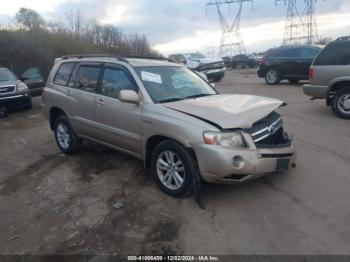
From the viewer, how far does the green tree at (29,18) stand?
94.5 ft

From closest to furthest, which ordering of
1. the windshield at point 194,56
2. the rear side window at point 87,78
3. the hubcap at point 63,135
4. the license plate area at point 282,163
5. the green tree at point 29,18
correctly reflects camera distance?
the license plate area at point 282,163 < the rear side window at point 87,78 < the hubcap at point 63,135 < the windshield at point 194,56 < the green tree at point 29,18

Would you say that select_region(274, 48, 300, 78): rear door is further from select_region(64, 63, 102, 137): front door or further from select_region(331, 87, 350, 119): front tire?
select_region(64, 63, 102, 137): front door

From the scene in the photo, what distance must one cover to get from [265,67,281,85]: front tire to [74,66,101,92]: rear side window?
1164cm

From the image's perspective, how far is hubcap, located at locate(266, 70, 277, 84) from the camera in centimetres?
1597

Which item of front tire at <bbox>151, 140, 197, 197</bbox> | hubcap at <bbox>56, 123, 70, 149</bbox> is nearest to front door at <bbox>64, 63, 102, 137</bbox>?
hubcap at <bbox>56, 123, 70, 149</bbox>

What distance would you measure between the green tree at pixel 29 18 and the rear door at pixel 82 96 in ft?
81.4

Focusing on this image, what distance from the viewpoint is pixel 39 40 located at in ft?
77.6

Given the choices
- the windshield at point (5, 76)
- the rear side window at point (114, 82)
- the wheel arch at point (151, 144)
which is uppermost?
the windshield at point (5, 76)

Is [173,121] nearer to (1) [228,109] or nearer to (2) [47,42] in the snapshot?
(1) [228,109]

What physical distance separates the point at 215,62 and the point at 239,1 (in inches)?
1109

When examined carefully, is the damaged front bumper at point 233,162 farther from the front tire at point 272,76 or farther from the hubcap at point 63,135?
the front tire at point 272,76

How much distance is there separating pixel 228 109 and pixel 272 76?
1250 centimetres

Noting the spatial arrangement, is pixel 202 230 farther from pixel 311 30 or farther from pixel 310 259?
pixel 311 30

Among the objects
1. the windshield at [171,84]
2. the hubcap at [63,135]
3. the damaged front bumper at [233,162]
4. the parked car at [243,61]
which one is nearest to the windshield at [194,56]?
the parked car at [243,61]
